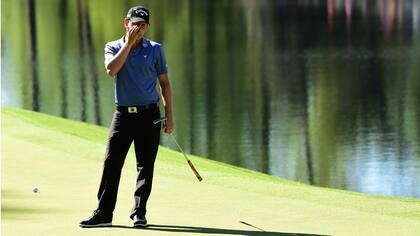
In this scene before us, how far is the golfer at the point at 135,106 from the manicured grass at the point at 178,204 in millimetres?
258

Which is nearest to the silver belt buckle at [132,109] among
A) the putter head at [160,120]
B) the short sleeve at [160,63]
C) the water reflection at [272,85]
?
the putter head at [160,120]

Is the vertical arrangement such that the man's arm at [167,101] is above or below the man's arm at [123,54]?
below

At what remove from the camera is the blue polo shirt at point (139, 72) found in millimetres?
9664

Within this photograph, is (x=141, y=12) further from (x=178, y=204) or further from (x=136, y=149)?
(x=178, y=204)

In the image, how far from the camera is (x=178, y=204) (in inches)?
437

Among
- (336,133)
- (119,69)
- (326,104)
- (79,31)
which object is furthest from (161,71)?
(79,31)

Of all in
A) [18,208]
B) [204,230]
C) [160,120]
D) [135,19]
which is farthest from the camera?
[18,208]

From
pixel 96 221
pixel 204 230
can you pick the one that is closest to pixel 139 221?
pixel 96 221

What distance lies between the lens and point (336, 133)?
30.1 metres

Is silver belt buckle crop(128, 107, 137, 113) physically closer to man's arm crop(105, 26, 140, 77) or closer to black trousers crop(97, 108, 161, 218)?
black trousers crop(97, 108, 161, 218)

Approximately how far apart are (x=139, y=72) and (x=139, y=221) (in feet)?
4.21

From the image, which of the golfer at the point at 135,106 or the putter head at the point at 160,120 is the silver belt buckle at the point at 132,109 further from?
the putter head at the point at 160,120

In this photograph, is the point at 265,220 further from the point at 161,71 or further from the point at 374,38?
the point at 374,38

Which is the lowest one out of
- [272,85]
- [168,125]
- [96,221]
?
[96,221]
